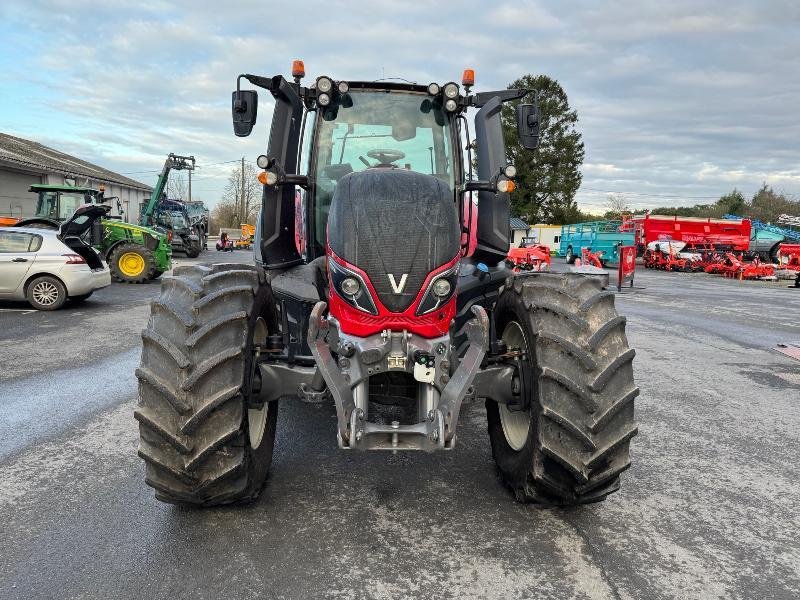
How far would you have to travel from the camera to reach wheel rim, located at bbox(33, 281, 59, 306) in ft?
36.8

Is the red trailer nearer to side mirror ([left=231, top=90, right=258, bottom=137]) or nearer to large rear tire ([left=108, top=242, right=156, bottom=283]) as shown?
large rear tire ([left=108, top=242, right=156, bottom=283])

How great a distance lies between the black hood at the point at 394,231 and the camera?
3.11 m

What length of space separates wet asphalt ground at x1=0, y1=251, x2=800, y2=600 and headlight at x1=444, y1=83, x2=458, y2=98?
8.33 ft

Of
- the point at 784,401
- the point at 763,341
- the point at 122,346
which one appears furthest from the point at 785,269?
the point at 122,346

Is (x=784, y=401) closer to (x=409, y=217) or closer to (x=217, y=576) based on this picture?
(x=409, y=217)

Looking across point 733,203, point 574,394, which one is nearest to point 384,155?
point 574,394

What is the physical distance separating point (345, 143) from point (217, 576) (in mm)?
2985

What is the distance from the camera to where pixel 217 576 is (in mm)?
2799

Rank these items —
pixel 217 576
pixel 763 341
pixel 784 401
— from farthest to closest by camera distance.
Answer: pixel 763 341
pixel 784 401
pixel 217 576

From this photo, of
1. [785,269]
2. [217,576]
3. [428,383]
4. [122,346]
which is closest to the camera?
[217,576]

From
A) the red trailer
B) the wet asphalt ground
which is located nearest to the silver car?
the wet asphalt ground

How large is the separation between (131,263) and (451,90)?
14.9 m

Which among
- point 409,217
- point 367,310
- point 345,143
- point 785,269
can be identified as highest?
point 345,143

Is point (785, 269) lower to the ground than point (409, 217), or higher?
lower
